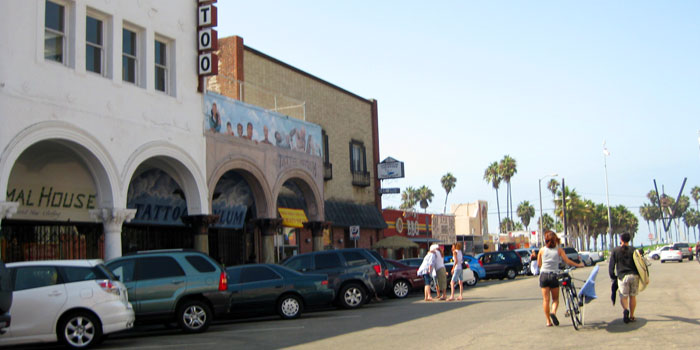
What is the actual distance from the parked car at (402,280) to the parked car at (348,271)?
2.79 meters

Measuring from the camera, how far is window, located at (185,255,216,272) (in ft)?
47.4

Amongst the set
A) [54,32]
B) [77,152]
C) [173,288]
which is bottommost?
[173,288]

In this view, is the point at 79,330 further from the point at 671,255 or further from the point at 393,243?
the point at 671,255

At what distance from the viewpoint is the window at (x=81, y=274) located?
11906 mm

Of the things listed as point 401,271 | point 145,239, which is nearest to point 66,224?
point 145,239

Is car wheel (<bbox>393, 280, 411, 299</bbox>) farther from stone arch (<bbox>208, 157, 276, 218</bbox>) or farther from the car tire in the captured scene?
stone arch (<bbox>208, 157, 276, 218</bbox>)

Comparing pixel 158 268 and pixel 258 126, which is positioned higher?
pixel 258 126

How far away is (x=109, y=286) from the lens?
12070 mm

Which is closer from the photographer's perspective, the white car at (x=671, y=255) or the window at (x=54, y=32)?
the window at (x=54, y=32)

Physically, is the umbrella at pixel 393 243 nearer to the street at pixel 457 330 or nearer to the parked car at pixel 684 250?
the street at pixel 457 330

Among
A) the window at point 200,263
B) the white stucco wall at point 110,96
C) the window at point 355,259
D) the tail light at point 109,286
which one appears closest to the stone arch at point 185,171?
the white stucco wall at point 110,96

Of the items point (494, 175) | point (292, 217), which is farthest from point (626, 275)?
point (494, 175)

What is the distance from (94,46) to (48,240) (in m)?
6.38

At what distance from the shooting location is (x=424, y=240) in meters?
49.3
